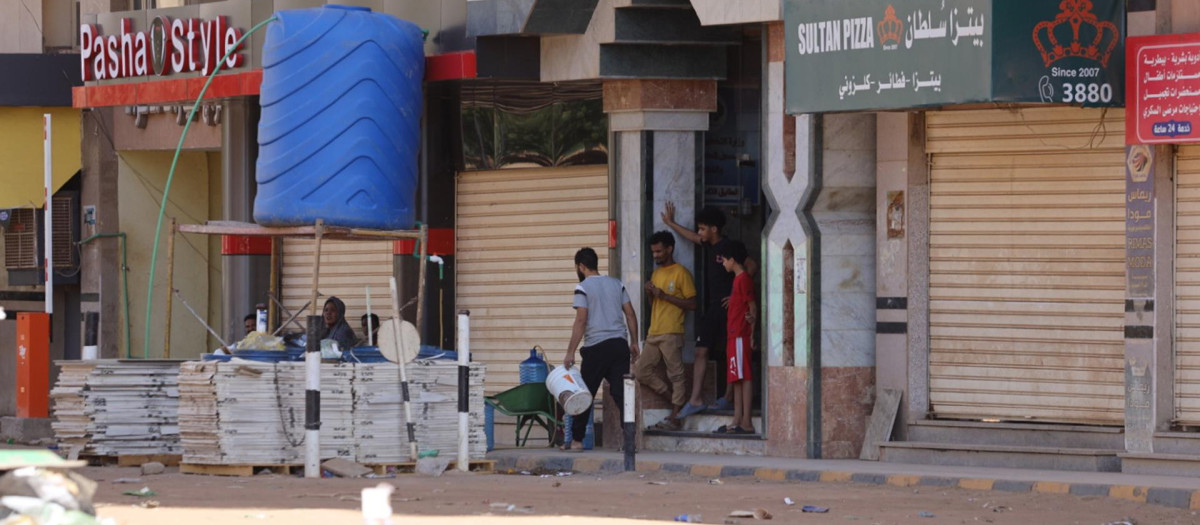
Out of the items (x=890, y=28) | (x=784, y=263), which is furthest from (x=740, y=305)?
(x=890, y=28)

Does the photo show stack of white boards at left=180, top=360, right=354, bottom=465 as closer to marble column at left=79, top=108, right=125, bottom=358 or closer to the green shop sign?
the green shop sign

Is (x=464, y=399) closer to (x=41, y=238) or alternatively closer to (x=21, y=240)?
(x=41, y=238)

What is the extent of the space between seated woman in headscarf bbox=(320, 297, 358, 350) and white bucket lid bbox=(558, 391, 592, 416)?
2.01 m

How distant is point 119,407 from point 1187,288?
7.96m

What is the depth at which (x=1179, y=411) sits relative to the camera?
14.6 metres

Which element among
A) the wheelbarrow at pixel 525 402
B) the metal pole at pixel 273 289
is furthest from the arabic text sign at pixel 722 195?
the metal pole at pixel 273 289

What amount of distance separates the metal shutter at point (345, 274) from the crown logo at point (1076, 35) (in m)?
8.75

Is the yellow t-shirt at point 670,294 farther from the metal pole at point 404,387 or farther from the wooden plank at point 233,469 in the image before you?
the wooden plank at point 233,469

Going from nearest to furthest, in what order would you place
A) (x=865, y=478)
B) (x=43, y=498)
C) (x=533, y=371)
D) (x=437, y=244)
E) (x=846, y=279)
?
(x=43, y=498), (x=865, y=478), (x=846, y=279), (x=533, y=371), (x=437, y=244)

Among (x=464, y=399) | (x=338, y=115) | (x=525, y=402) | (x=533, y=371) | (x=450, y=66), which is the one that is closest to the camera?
(x=464, y=399)

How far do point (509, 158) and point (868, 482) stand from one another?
6537 millimetres

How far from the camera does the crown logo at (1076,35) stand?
14.2m

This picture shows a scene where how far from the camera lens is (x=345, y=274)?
2180 cm

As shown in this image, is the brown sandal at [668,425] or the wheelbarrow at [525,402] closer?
the wheelbarrow at [525,402]
